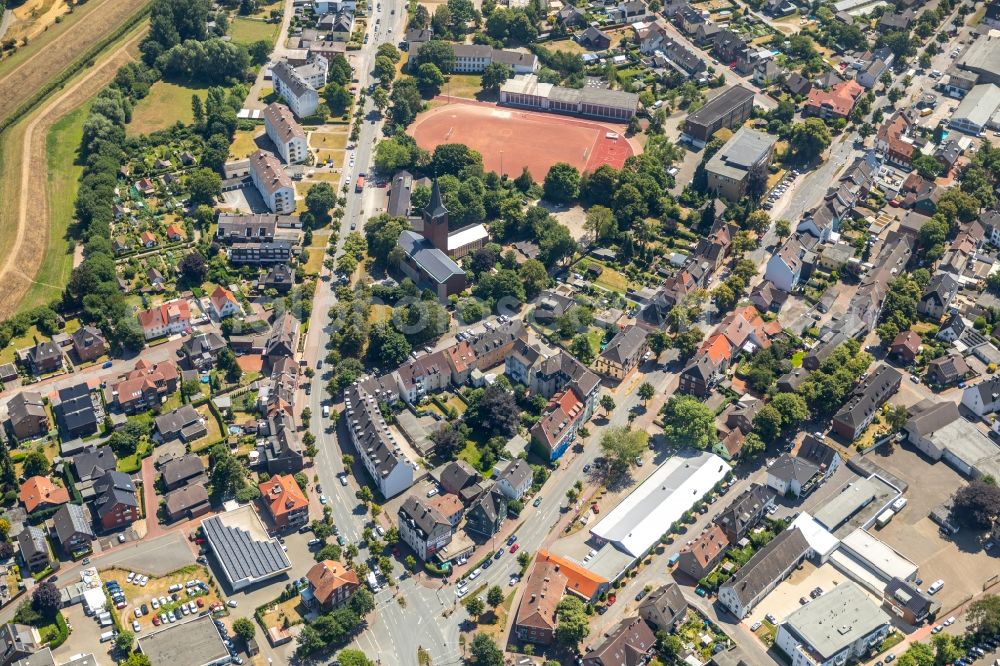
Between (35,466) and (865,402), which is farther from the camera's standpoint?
(865,402)

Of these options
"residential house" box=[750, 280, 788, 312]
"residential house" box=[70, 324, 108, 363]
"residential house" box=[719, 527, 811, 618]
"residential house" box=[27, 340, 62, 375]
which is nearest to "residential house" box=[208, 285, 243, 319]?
"residential house" box=[70, 324, 108, 363]

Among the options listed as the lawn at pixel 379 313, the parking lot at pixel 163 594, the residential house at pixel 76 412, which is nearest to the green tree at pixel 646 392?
the lawn at pixel 379 313

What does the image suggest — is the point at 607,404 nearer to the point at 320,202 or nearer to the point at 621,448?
the point at 621,448

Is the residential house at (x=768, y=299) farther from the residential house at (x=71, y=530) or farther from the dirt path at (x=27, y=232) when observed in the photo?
the dirt path at (x=27, y=232)

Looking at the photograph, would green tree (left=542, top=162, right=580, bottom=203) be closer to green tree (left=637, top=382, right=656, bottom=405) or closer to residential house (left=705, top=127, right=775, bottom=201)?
residential house (left=705, top=127, right=775, bottom=201)

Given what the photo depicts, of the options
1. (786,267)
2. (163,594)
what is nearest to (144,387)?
(163,594)

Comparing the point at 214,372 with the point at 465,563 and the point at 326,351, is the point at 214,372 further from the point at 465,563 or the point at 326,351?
the point at 465,563
